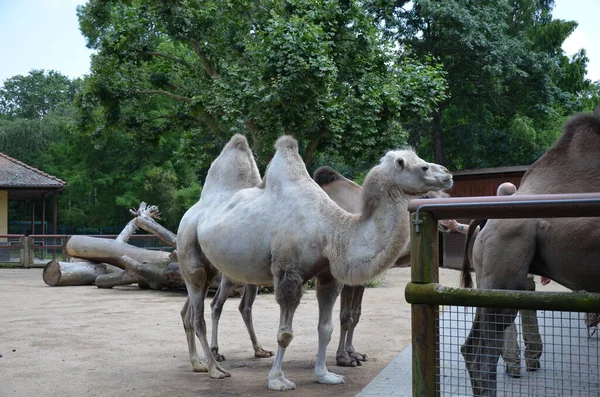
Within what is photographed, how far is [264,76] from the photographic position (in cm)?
1528

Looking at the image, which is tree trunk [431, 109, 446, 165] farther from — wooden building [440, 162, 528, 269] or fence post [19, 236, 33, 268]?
fence post [19, 236, 33, 268]

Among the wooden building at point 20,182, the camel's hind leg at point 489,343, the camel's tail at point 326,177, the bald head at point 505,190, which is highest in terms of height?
the wooden building at point 20,182

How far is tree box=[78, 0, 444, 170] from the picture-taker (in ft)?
49.4

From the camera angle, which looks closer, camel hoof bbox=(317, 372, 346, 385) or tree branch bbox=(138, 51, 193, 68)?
camel hoof bbox=(317, 372, 346, 385)

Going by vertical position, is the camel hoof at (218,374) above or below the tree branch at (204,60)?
below

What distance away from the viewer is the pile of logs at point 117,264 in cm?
1534

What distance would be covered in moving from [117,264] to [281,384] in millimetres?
11529

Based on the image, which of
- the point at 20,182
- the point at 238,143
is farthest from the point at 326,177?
the point at 20,182

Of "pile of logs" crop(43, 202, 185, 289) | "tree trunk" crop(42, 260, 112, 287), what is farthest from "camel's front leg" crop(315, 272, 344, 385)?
"tree trunk" crop(42, 260, 112, 287)

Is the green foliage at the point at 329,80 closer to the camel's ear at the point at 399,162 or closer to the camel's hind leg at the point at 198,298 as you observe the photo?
the camel's hind leg at the point at 198,298

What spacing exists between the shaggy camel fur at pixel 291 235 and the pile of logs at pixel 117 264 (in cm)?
771

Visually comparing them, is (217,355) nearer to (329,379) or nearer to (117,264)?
(329,379)

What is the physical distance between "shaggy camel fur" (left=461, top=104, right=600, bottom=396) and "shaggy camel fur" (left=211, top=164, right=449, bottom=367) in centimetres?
207

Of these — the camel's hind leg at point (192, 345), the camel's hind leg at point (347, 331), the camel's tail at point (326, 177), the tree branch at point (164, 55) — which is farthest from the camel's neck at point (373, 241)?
the tree branch at point (164, 55)
